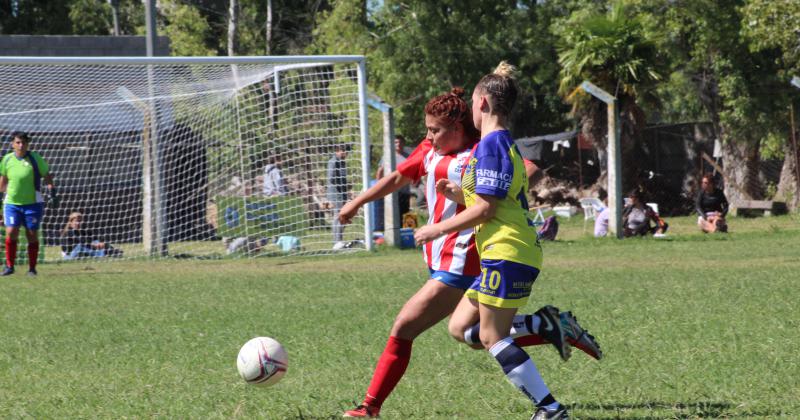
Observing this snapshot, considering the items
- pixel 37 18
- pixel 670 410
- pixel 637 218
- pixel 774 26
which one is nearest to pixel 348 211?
pixel 670 410

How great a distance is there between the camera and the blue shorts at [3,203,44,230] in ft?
48.4

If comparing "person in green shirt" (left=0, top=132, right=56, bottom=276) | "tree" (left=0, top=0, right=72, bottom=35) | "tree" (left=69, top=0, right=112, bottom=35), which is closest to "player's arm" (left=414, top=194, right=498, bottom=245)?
"person in green shirt" (left=0, top=132, right=56, bottom=276)

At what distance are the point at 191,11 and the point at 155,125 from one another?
79.3 ft

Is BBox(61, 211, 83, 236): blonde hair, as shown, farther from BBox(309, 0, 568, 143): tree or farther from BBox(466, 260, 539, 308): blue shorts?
BBox(466, 260, 539, 308): blue shorts

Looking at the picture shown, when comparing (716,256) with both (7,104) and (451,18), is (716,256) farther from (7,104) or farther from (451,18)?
(451,18)

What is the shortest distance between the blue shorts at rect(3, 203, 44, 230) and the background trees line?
13.3 metres

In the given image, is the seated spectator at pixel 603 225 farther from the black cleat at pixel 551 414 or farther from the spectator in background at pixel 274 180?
the black cleat at pixel 551 414

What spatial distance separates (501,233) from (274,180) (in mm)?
13249

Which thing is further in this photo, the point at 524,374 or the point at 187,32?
the point at 187,32

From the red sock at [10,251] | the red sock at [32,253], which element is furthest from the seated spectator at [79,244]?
the red sock at [32,253]

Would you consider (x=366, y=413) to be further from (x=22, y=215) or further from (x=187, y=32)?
(x=187, y=32)

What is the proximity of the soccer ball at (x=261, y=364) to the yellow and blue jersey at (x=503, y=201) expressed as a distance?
1402 millimetres

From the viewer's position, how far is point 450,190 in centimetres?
499

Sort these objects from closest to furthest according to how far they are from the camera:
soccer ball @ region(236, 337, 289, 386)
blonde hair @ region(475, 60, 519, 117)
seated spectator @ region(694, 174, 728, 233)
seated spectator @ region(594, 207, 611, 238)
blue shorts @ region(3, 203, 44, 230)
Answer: blonde hair @ region(475, 60, 519, 117)
soccer ball @ region(236, 337, 289, 386)
blue shorts @ region(3, 203, 44, 230)
seated spectator @ region(594, 207, 611, 238)
seated spectator @ region(694, 174, 728, 233)
